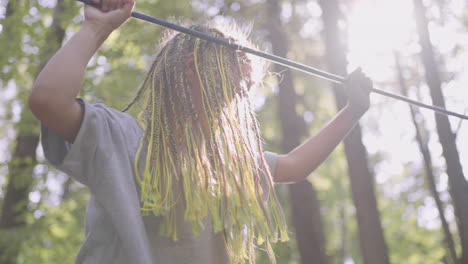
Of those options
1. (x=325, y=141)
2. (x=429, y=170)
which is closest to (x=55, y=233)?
(x=429, y=170)

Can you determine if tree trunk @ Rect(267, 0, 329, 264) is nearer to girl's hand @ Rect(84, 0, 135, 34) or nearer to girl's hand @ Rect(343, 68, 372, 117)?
girl's hand @ Rect(343, 68, 372, 117)

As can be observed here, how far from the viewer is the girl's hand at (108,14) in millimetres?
1475

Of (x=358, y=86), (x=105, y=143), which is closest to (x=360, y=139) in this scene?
(x=358, y=86)

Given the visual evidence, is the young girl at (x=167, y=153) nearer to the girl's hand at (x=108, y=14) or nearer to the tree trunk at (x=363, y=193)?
the girl's hand at (x=108, y=14)

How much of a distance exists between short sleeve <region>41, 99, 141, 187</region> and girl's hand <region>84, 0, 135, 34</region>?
9.9 inches

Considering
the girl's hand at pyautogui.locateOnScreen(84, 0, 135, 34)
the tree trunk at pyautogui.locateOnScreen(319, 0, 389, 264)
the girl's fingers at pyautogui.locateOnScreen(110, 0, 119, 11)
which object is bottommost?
the tree trunk at pyautogui.locateOnScreen(319, 0, 389, 264)

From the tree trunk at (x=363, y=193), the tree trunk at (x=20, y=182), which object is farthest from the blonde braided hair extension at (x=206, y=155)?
the tree trunk at (x=20, y=182)

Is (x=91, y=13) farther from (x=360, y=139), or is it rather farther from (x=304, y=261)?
(x=304, y=261)

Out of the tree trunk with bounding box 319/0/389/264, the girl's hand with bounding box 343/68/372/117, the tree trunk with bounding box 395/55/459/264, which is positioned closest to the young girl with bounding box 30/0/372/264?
the girl's hand with bounding box 343/68/372/117

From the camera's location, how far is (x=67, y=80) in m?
1.33

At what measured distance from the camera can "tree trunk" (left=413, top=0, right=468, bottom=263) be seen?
2.47 m

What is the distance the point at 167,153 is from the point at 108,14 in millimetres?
490

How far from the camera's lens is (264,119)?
10977mm

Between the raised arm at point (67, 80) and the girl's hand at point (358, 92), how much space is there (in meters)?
1.22
